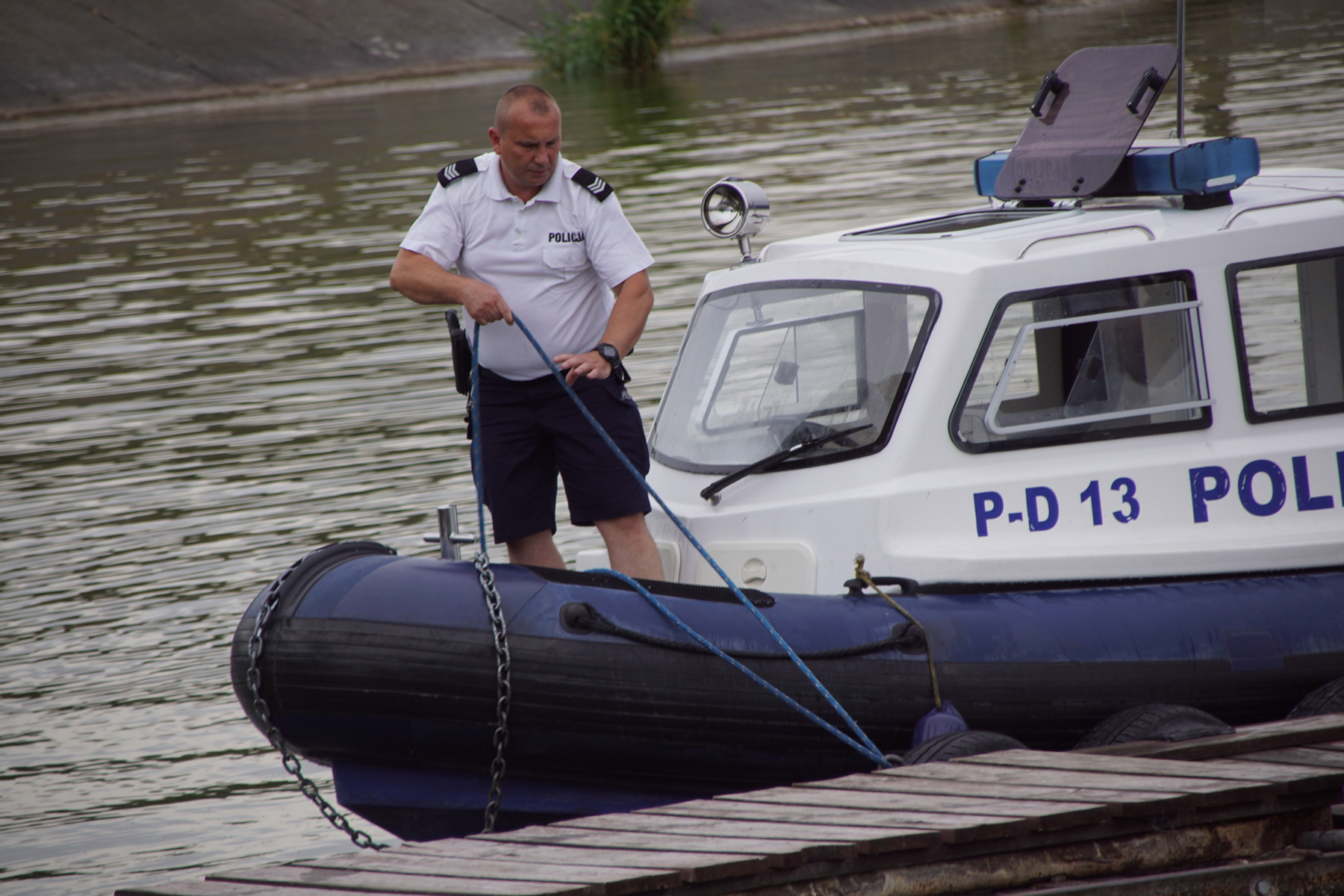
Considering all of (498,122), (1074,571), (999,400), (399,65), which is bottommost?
(1074,571)

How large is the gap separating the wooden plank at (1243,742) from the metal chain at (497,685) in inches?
54.9

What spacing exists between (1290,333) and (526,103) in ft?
7.44

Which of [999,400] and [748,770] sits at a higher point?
[999,400]

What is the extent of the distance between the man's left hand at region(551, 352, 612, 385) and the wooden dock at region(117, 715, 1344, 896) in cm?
117

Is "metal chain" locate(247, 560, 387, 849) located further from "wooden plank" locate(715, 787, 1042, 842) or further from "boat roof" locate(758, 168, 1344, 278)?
"boat roof" locate(758, 168, 1344, 278)

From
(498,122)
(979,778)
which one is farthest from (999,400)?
(498,122)

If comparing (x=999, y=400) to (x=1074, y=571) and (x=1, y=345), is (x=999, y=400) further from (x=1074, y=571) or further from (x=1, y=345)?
(x=1, y=345)

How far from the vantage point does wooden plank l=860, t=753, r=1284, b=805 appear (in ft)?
12.2

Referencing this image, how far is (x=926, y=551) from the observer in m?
4.49

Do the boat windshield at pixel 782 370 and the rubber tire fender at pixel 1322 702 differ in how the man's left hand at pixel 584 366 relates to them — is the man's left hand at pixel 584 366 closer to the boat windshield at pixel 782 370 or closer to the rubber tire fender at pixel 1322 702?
the boat windshield at pixel 782 370

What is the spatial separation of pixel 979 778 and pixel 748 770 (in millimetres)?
701

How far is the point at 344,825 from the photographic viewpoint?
4.56 m

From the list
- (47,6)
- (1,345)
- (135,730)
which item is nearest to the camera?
(135,730)

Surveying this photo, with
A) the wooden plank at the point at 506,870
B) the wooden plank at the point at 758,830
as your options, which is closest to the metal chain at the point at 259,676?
the wooden plank at the point at 506,870
